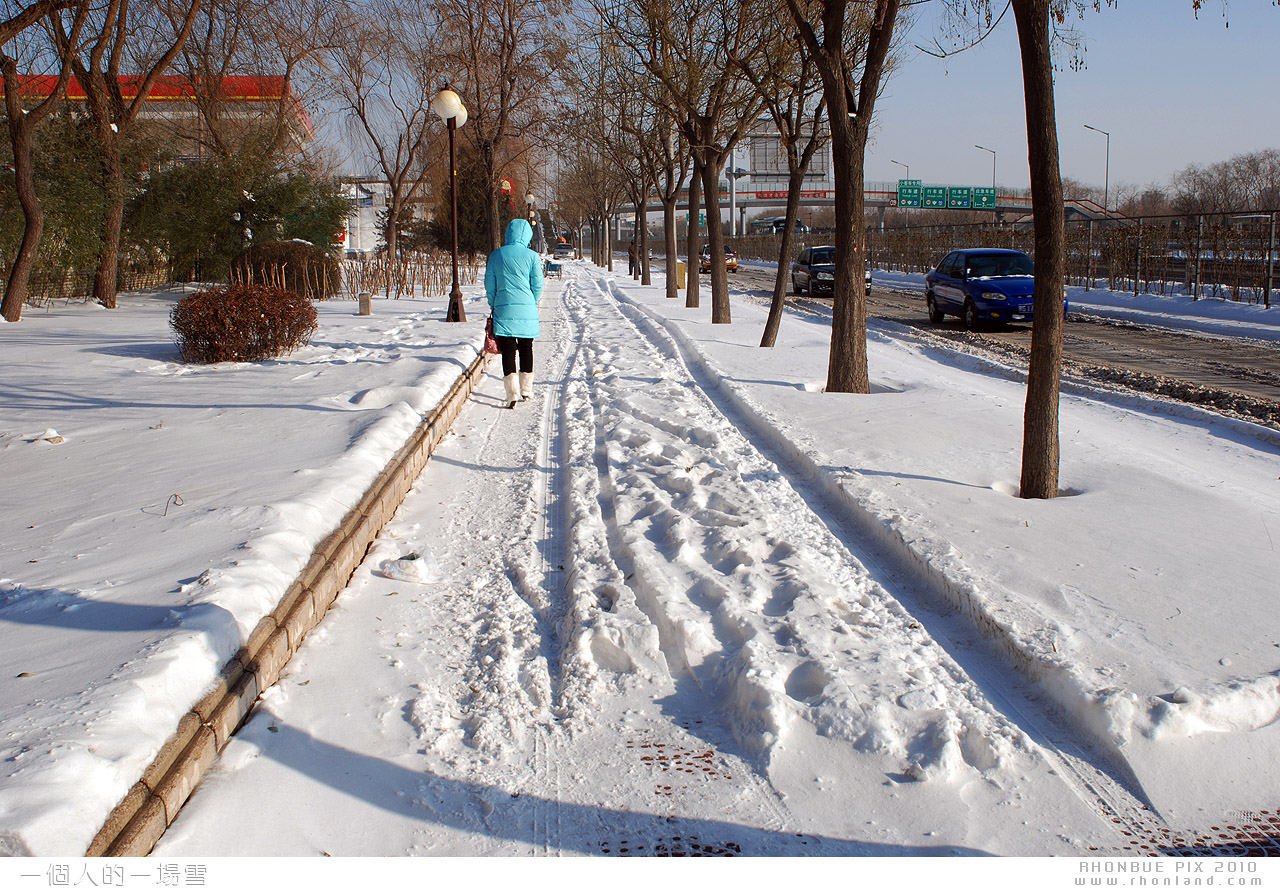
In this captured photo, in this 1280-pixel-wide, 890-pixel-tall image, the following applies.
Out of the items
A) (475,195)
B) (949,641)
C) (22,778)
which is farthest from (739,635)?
(475,195)

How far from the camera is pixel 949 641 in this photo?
4039 mm

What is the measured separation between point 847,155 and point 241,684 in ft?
26.7

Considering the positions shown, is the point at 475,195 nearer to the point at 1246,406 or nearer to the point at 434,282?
the point at 434,282

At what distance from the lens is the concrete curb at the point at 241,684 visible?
2.56 metres

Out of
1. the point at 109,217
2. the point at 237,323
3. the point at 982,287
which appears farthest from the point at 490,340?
the point at 109,217

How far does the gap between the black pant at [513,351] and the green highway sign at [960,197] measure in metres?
76.1

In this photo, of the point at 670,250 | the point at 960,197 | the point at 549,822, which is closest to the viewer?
the point at 549,822

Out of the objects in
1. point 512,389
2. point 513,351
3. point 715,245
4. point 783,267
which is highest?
point 715,245

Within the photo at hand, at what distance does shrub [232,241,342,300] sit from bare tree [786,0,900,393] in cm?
1533

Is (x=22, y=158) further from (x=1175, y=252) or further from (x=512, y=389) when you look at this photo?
(x=1175, y=252)

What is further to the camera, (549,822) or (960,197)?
(960,197)

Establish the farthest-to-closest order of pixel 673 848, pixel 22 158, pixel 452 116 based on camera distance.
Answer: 1. pixel 452 116
2. pixel 22 158
3. pixel 673 848

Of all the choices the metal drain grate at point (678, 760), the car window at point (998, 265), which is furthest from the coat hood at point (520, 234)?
the car window at point (998, 265)

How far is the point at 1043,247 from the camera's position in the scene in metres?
5.69
